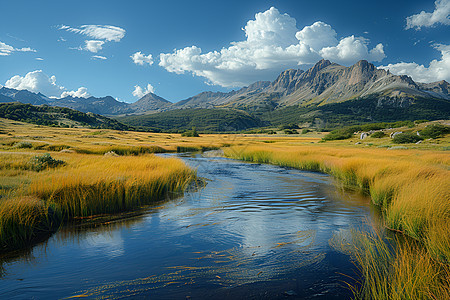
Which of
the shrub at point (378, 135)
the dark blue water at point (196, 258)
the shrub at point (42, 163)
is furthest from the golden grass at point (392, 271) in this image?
the shrub at point (378, 135)

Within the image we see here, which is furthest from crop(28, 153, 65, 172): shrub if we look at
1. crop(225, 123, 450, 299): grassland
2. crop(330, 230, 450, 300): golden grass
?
crop(225, 123, 450, 299): grassland

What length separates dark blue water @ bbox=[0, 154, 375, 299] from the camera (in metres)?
5.31

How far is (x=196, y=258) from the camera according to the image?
671cm

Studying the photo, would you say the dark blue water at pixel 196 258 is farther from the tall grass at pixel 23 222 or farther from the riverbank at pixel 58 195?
the riverbank at pixel 58 195

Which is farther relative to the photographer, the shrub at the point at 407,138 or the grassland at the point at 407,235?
the shrub at the point at 407,138

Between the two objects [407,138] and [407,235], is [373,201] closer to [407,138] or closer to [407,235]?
[407,235]

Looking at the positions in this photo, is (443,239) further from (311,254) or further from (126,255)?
(126,255)

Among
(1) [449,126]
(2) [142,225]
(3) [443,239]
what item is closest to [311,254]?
(3) [443,239]

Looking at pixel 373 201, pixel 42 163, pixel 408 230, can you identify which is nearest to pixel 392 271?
pixel 408 230

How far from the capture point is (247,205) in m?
12.2

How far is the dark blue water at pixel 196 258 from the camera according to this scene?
17.4 ft

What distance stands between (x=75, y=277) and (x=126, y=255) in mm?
1343

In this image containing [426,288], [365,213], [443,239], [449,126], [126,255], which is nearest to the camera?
[426,288]

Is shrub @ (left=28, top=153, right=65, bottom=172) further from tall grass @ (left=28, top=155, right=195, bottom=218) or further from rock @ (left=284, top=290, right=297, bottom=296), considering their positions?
rock @ (left=284, top=290, right=297, bottom=296)
